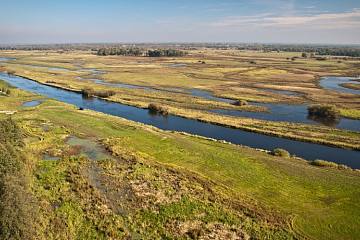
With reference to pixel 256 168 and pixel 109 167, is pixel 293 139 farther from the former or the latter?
pixel 109 167

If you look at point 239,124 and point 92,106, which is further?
point 92,106

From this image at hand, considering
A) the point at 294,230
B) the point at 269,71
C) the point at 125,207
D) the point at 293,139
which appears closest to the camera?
the point at 294,230

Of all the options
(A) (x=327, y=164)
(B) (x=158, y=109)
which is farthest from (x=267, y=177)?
(B) (x=158, y=109)

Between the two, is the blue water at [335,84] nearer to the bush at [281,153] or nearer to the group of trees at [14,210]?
the bush at [281,153]

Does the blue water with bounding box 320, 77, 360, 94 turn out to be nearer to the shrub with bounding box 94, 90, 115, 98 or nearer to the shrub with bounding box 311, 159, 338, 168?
the shrub with bounding box 94, 90, 115, 98

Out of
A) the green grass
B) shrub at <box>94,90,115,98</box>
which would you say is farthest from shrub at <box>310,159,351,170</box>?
shrub at <box>94,90,115,98</box>

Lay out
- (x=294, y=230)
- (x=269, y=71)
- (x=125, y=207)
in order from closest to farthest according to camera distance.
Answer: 1. (x=294, y=230)
2. (x=125, y=207)
3. (x=269, y=71)

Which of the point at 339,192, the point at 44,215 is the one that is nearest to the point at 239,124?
the point at 339,192

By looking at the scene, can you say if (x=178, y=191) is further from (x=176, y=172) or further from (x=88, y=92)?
(x=88, y=92)
